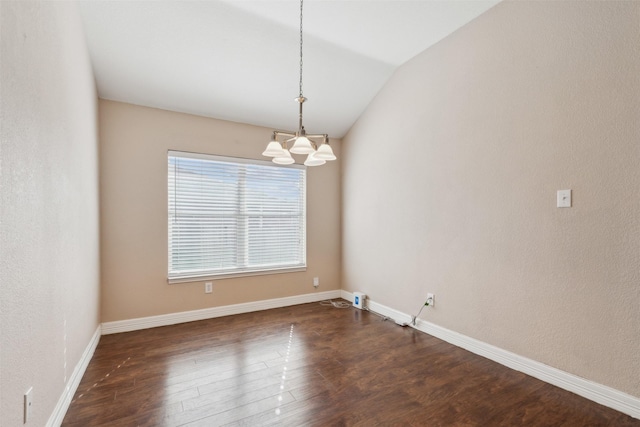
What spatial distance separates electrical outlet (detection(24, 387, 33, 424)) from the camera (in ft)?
4.38

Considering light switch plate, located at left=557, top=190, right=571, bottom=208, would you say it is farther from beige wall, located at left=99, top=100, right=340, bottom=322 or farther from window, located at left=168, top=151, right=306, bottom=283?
beige wall, located at left=99, top=100, right=340, bottom=322

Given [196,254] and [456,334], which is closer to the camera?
[456,334]

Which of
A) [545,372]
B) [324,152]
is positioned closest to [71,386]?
[324,152]

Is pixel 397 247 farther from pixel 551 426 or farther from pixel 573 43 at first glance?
pixel 573 43

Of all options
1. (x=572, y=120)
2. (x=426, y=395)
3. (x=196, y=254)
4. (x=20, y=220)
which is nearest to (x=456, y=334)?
(x=426, y=395)

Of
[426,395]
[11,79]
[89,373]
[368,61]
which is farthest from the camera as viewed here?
[368,61]

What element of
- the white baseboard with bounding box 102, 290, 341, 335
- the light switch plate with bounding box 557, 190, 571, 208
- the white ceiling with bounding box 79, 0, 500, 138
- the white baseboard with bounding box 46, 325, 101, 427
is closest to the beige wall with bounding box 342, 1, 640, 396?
the light switch plate with bounding box 557, 190, 571, 208

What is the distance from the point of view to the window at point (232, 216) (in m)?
3.55

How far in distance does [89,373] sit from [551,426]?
3244 millimetres

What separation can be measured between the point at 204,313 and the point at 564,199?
374cm

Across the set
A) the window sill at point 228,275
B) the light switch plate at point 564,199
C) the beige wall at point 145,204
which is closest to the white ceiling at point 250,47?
the beige wall at point 145,204

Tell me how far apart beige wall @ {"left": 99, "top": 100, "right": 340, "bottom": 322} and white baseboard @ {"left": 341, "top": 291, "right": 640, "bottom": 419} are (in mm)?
2313

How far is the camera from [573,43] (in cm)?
209

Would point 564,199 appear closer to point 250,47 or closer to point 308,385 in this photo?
point 308,385
